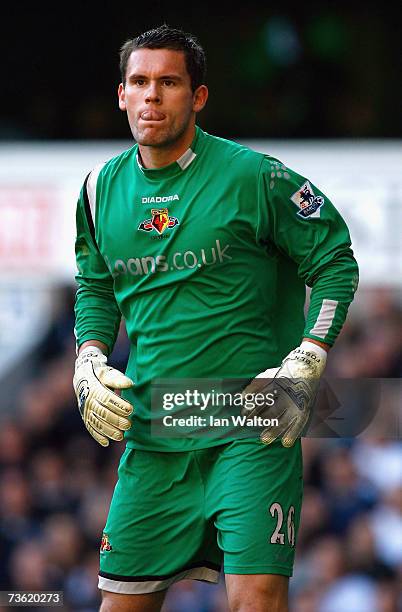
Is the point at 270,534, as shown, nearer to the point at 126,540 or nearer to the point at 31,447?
the point at 126,540

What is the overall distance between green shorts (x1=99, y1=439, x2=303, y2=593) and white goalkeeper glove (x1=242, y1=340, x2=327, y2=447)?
6 cm

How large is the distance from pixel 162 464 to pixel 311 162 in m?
5.41

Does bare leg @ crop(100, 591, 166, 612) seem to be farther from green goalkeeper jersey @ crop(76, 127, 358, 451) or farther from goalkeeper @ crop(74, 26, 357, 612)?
green goalkeeper jersey @ crop(76, 127, 358, 451)

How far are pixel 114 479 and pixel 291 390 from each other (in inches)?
219

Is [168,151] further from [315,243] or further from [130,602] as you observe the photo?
[130,602]

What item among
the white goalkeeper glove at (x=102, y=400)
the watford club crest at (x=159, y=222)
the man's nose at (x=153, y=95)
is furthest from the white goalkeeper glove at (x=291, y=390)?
the man's nose at (x=153, y=95)

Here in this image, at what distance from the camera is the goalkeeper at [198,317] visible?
4086 millimetres

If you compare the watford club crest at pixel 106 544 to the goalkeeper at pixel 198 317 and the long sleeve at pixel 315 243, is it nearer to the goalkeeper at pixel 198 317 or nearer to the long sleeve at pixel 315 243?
the goalkeeper at pixel 198 317

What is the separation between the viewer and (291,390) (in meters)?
4.04

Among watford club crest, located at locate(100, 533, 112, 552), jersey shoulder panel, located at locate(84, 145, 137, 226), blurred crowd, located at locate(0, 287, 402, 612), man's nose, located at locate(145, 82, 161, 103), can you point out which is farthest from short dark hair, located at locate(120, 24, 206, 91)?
blurred crowd, located at locate(0, 287, 402, 612)

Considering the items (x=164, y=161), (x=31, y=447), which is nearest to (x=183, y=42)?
(x=164, y=161)

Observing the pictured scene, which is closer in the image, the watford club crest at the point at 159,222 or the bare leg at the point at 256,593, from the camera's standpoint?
the bare leg at the point at 256,593

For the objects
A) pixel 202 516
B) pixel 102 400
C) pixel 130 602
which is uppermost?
pixel 102 400

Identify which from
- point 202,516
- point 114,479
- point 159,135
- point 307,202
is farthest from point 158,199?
point 114,479
